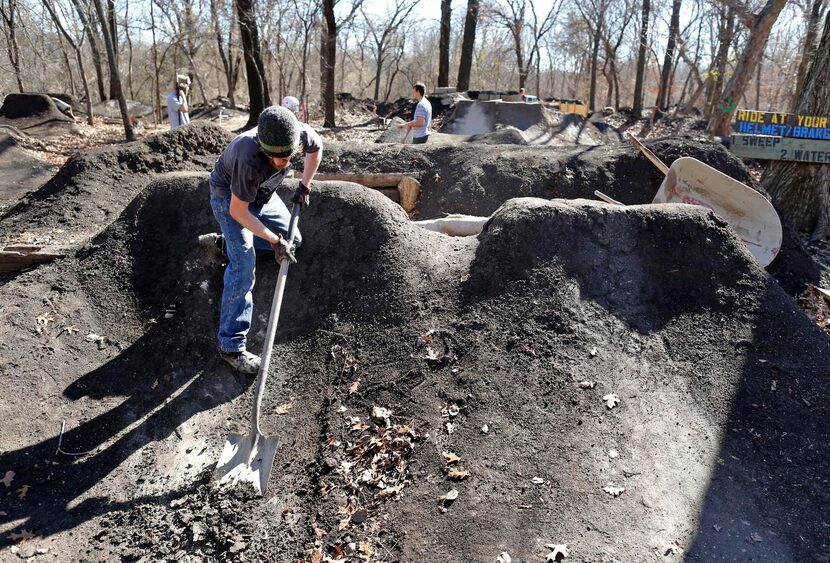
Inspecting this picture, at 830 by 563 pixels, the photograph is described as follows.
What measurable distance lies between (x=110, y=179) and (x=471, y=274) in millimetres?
6501

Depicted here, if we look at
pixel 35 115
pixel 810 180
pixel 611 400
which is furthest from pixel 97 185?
pixel 35 115

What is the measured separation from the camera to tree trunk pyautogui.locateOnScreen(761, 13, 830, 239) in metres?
8.22

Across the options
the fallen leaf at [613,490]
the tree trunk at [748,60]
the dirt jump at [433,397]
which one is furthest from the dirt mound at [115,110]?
the fallen leaf at [613,490]

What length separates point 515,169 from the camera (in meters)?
9.41

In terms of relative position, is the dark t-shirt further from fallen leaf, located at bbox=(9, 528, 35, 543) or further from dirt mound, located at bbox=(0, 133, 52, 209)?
dirt mound, located at bbox=(0, 133, 52, 209)

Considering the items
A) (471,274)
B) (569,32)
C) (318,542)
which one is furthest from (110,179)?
(569,32)

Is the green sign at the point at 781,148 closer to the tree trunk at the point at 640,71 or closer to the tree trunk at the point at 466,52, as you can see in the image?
the tree trunk at the point at 466,52

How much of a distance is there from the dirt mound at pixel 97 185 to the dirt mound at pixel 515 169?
2.41m

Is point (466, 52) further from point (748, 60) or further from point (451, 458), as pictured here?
point (451, 458)

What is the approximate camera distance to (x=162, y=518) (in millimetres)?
3781

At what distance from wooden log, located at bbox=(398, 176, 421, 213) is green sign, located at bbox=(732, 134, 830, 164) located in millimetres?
4858

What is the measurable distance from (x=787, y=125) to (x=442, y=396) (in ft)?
23.7

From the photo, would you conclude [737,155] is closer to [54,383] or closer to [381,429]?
[381,429]

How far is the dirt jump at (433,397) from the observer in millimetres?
3488
